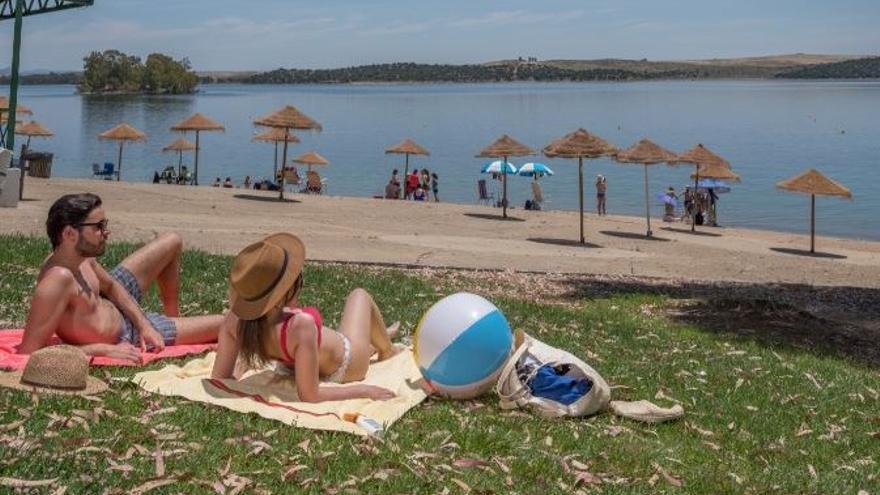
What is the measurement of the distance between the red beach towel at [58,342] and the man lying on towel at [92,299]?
41 millimetres

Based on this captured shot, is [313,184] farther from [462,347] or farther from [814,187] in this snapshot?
[462,347]

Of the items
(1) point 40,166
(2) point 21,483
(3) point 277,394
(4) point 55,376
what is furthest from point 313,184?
(2) point 21,483

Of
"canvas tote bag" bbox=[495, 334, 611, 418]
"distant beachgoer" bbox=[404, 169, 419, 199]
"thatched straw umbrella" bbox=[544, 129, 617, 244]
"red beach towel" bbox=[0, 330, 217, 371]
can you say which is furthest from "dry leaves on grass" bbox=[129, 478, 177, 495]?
"distant beachgoer" bbox=[404, 169, 419, 199]

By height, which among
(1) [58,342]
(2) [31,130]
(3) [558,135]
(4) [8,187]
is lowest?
(1) [58,342]

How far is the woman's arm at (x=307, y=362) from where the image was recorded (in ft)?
20.2

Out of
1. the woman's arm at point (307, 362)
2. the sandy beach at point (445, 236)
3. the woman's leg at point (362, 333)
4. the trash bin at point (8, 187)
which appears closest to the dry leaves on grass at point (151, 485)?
the woman's arm at point (307, 362)

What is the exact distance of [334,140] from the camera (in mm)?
87625

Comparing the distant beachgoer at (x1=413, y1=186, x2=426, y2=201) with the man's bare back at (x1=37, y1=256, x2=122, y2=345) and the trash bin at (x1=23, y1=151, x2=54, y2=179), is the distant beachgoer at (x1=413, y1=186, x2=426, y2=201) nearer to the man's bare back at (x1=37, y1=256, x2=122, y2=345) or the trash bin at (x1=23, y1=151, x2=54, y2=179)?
the trash bin at (x1=23, y1=151, x2=54, y2=179)

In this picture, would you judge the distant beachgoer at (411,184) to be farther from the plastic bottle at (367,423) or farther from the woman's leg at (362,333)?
the plastic bottle at (367,423)

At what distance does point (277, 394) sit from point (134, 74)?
189045 mm

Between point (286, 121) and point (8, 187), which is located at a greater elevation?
point (286, 121)

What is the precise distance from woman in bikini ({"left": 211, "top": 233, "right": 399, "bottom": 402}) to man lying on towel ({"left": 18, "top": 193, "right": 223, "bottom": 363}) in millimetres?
848

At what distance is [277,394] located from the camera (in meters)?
6.30

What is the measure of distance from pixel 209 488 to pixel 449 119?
11483cm
